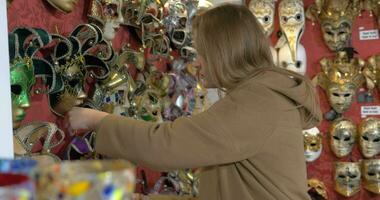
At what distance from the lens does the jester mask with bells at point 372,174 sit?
2.04 metres

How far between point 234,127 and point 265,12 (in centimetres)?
141

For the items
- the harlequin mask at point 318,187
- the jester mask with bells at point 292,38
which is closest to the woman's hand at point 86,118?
the jester mask with bells at point 292,38

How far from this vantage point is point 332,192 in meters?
2.18

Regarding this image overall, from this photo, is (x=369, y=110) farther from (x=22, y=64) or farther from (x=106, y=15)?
(x=22, y=64)

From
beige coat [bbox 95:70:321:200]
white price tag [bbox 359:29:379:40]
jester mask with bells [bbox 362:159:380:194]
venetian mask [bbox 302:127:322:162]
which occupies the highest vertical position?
white price tag [bbox 359:29:379:40]

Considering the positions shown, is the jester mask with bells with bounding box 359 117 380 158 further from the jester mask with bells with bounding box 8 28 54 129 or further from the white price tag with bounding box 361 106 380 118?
the jester mask with bells with bounding box 8 28 54 129

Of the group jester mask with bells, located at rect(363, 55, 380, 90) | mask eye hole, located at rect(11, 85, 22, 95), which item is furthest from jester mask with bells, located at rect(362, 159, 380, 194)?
mask eye hole, located at rect(11, 85, 22, 95)

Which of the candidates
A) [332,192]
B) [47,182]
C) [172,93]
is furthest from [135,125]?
[332,192]

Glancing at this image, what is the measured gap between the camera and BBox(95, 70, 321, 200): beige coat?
78 cm

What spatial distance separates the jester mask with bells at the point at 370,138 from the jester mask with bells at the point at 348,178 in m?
0.08

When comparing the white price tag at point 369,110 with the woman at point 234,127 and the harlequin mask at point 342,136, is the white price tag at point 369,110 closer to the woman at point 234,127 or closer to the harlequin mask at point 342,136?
the harlequin mask at point 342,136

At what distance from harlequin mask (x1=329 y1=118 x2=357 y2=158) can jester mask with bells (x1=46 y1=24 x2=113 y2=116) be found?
1.29 metres

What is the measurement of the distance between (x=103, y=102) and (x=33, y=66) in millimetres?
284

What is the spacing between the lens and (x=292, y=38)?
2.08 m
